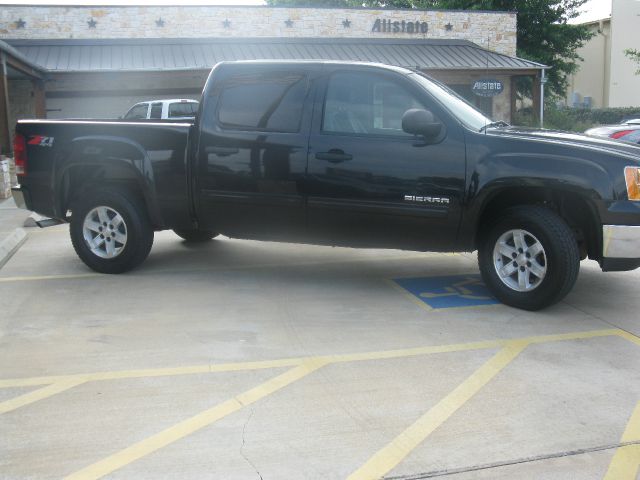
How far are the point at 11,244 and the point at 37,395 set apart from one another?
5162 millimetres

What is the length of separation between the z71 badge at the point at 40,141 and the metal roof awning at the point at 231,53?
677 inches

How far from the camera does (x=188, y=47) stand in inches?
1040

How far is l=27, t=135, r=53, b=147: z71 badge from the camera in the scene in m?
7.46

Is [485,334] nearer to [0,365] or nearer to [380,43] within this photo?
[0,365]

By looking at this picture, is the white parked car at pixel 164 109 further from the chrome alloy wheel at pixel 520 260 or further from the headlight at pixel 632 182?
the headlight at pixel 632 182

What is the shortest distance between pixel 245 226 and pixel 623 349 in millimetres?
3459

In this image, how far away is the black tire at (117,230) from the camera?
23.8 ft

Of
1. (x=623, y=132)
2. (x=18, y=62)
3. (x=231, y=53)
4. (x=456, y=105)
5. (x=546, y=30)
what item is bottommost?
(x=623, y=132)

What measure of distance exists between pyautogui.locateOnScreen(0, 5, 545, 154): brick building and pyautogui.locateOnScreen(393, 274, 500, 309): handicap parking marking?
18811 millimetres

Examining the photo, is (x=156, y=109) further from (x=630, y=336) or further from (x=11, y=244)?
(x=630, y=336)

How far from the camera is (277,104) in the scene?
6766 millimetres

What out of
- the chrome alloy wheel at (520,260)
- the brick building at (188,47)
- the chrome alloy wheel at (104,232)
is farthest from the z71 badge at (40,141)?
the brick building at (188,47)

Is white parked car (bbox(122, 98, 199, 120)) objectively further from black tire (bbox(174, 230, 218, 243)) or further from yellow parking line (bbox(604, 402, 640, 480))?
yellow parking line (bbox(604, 402, 640, 480))

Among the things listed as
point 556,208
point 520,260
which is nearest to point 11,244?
point 520,260
